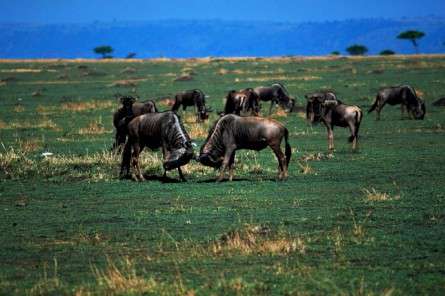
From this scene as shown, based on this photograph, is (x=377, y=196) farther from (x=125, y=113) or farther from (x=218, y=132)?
(x=125, y=113)

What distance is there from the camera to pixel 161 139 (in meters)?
19.4

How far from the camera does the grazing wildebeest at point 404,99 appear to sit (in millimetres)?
35719

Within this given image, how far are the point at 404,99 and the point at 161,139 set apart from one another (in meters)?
18.9

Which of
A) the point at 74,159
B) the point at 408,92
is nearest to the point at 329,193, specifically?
the point at 74,159

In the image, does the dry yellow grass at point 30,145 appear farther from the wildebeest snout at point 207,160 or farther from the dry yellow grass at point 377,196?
the dry yellow grass at point 377,196

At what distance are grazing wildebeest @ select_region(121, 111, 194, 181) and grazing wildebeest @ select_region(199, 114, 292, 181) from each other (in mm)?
579

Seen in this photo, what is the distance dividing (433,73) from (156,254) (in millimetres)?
56749

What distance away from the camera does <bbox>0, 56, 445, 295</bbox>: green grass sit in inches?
404

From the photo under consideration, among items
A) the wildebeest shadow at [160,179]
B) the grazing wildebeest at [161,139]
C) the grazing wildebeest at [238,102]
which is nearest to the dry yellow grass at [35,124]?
the grazing wildebeest at [238,102]

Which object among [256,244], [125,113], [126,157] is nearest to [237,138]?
[126,157]

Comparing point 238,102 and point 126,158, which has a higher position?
point 238,102

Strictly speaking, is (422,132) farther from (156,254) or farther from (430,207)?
(156,254)

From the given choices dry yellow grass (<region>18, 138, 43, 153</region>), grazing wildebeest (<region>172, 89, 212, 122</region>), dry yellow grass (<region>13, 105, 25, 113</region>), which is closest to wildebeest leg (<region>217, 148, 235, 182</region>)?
dry yellow grass (<region>18, 138, 43, 153</region>)

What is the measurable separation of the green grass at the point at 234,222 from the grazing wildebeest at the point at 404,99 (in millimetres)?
4630
